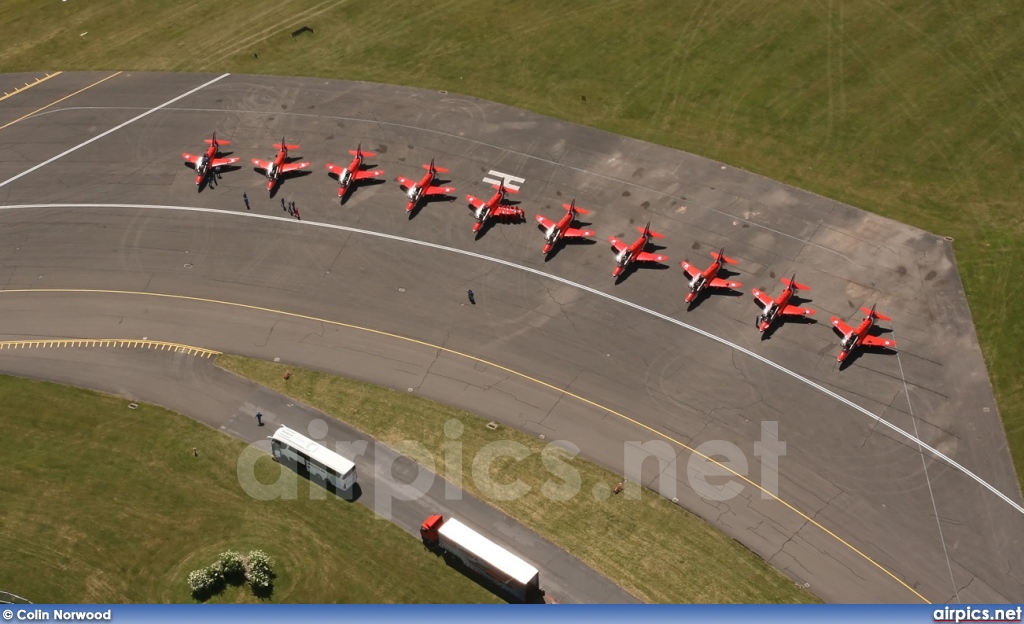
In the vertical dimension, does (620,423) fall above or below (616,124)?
below

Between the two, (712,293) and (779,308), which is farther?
(712,293)

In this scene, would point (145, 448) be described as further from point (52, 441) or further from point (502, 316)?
point (502, 316)

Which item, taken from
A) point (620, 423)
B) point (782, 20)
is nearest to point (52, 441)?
point (620, 423)

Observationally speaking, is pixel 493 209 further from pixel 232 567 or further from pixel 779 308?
pixel 232 567

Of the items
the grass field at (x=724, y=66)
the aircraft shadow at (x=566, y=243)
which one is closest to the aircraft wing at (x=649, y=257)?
the aircraft shadow at (x=566, y=243)

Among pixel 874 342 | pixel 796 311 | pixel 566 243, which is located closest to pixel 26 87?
pixel 566 243
